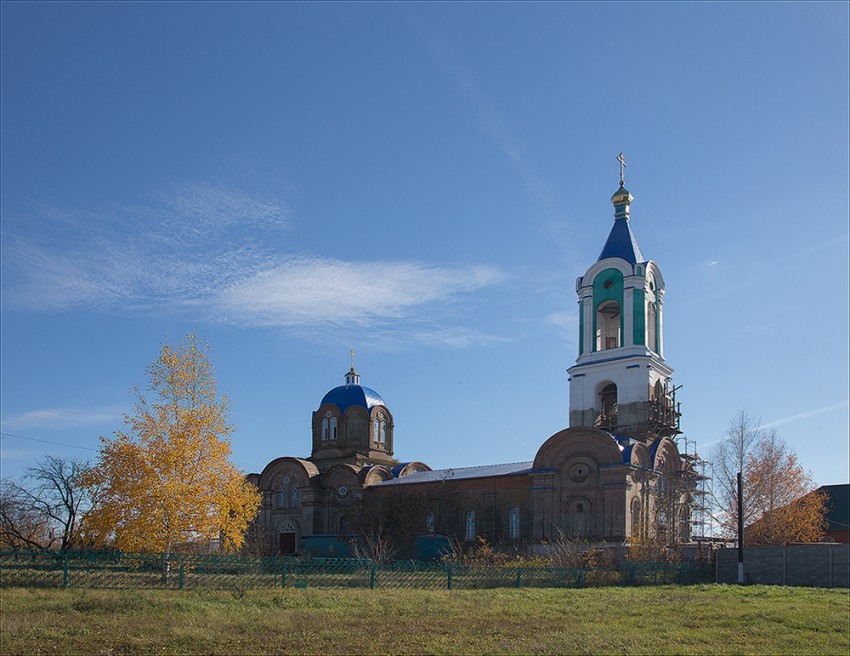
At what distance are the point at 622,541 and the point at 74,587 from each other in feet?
68.1

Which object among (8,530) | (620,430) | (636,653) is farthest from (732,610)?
(8,530)

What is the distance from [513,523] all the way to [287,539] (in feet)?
43.0

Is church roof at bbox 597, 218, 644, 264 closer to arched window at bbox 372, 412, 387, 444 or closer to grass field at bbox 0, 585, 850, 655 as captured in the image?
arched window at bbox 372, 412, 387, 444

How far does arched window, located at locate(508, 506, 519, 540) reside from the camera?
36.3 metres

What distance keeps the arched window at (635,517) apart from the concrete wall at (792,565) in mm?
4470

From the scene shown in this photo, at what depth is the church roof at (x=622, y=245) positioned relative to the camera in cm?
3769

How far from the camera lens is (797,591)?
22766 millimetres

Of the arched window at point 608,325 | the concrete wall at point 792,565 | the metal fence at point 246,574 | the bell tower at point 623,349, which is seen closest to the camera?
the metal fence at point 246,574

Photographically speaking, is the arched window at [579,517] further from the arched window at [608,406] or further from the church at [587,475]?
the arched window at [608,406]

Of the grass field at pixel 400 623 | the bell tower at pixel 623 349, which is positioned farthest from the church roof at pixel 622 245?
the grass field at pixel 400 623

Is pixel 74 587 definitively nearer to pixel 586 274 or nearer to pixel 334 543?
pixel 334 543

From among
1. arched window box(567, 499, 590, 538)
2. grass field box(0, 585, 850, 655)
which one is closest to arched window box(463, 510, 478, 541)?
arched window box(567, 499, 590, 538)

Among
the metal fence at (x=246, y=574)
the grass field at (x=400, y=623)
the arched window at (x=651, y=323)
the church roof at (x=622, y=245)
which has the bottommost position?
the grass field at (x=400, y=623)

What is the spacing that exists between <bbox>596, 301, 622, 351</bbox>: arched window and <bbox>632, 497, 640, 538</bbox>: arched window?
7488 millimetres
